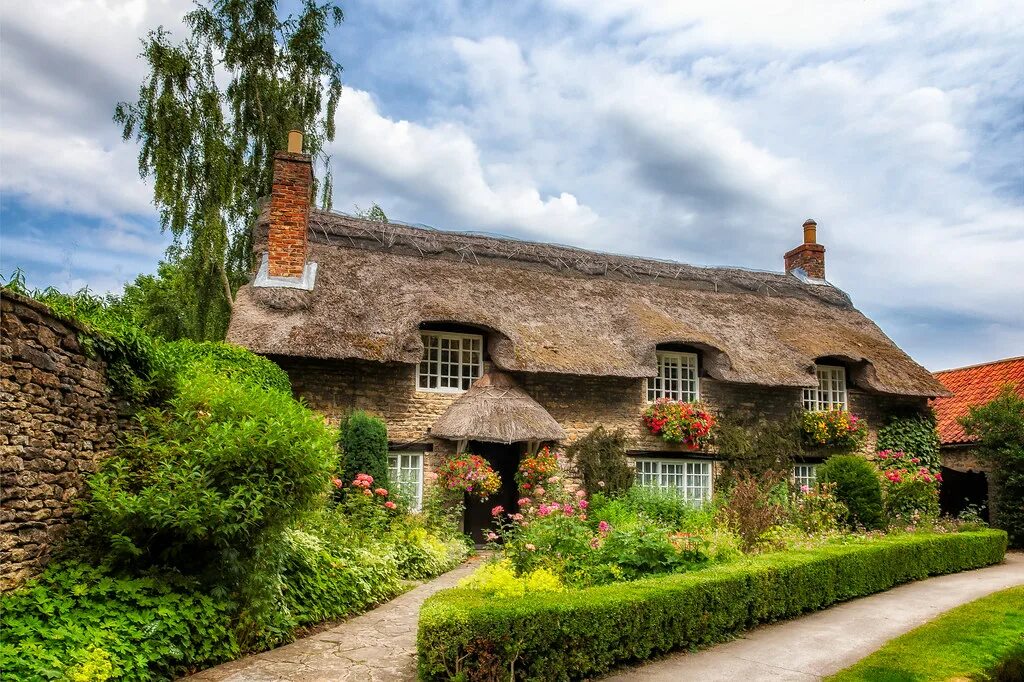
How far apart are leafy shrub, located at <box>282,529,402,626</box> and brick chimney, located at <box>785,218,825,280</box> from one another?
53.9 ft

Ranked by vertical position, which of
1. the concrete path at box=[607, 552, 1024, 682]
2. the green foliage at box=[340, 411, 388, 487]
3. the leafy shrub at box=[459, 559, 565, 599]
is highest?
the green foliage at box=[340, 411, 388, 487]

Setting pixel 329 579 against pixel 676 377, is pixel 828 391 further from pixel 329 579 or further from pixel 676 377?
pixel 329 579

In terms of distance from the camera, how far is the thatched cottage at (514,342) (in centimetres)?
1290

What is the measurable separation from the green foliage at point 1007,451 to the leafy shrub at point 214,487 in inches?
616

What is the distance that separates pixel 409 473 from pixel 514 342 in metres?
3.08

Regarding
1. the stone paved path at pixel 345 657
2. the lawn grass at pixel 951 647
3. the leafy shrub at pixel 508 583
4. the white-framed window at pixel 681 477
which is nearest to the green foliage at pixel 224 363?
the stone paved path at pixel 345 657

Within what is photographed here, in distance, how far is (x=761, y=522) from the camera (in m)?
10.8

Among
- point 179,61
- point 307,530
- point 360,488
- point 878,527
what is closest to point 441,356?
point 360,488

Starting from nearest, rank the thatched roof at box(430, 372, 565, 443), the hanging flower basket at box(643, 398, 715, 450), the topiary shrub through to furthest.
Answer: the thatched roof at box(430, 372, 565, 443) → the topiary shrub → the hanging flower basket at box(643, 398, 715, 450)

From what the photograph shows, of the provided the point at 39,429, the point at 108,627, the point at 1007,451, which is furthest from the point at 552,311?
the point at 108,627

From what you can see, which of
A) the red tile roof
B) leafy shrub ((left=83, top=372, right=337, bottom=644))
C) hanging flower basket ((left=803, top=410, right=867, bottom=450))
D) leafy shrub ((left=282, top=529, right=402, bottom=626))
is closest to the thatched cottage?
hanging flower basket ((left=803, top=410, right=867, bottom=450))

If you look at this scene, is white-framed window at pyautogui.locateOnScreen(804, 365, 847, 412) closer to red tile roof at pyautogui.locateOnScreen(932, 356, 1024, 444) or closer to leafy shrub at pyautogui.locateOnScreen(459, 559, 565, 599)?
red tile roof at pyautogui.locateOnScreen(932, 356, 1024, 444)

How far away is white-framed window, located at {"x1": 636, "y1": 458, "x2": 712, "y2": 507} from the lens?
50.3 feet

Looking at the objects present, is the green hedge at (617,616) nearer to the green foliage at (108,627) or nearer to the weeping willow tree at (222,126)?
the green foliage at (108,627)
